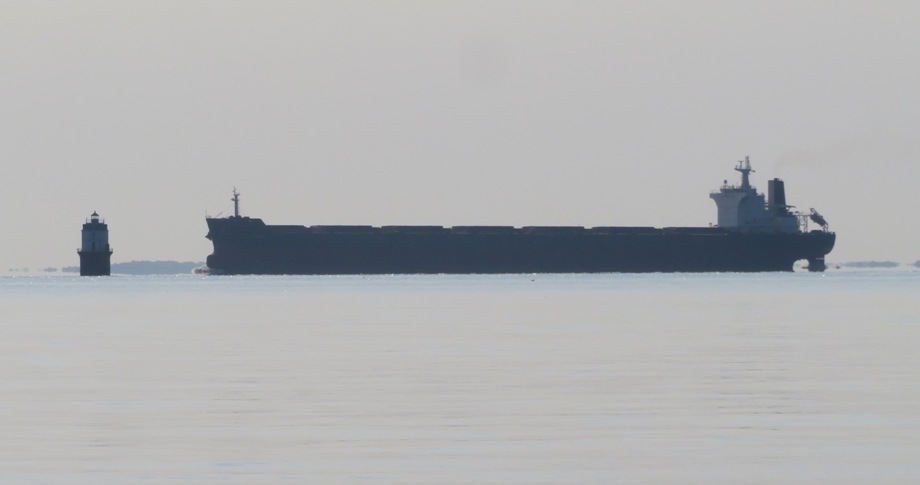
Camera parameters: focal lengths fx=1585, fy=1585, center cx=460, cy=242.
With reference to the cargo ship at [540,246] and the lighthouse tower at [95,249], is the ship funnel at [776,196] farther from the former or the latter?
Answer: the lighthouse tower at [95,249]

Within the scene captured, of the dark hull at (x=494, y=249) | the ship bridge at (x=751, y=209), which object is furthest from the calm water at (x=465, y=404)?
the ship bridge at (x=751, y=209)

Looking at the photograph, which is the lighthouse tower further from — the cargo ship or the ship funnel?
the ship funnel

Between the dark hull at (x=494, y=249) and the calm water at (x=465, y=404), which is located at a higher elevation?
→ the dark hull at (x=494, y=249)

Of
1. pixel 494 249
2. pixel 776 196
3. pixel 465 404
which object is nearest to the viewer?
pixel 465 404

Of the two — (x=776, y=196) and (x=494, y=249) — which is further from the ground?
(x=776, y=196)

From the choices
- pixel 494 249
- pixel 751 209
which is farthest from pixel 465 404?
pixel 751 209

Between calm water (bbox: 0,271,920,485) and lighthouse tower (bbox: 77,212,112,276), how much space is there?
81746 millimetres

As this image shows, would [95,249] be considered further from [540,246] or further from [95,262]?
[540,246]

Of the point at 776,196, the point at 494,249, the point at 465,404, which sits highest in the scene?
the point at 776,196

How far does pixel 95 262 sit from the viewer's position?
11831cm

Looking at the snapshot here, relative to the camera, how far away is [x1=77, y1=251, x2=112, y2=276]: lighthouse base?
118 metres

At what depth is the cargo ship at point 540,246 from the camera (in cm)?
10038

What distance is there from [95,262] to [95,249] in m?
1.51

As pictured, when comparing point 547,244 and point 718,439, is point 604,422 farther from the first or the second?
point 547,244
